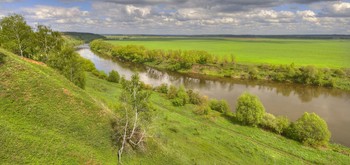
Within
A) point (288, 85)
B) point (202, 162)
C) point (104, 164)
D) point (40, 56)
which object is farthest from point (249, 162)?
point (288, 85)

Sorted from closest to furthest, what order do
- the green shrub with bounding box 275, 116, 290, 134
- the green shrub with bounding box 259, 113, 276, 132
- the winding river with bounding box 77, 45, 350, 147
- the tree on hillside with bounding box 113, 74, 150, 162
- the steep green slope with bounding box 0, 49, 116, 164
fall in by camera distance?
the steep green slope with bounding box 0, 49, 116, 164, the tree on hillside with bounding box 113, 74, 150, 162, the green shrub with bounding box 275, 116, 290, 134, the green shrub with bounding box 259, 113, 276, 132, the winding river with bounding box 77, 45, 350, 147

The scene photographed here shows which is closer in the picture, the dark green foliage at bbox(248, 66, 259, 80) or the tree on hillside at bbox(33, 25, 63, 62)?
the tree on hillside at bbox(33, 25, 63, 62)

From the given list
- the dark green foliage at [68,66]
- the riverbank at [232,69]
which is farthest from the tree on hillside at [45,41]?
the riverbank at [232,69]

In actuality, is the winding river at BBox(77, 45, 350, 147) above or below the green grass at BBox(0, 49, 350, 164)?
below

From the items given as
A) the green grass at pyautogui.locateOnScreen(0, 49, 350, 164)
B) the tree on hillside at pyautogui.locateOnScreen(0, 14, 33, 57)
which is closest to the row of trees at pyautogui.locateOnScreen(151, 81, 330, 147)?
the green grass at pyautogui.locateOnScreen(0, 49, 350, 164)

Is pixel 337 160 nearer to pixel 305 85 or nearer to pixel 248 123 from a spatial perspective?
pixel 248 123

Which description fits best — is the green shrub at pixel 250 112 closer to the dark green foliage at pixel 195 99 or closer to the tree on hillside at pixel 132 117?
the dark green foliage at pixel 195 99

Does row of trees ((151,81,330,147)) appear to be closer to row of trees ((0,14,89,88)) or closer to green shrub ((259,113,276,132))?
green shrub ((259,113,276,132))
